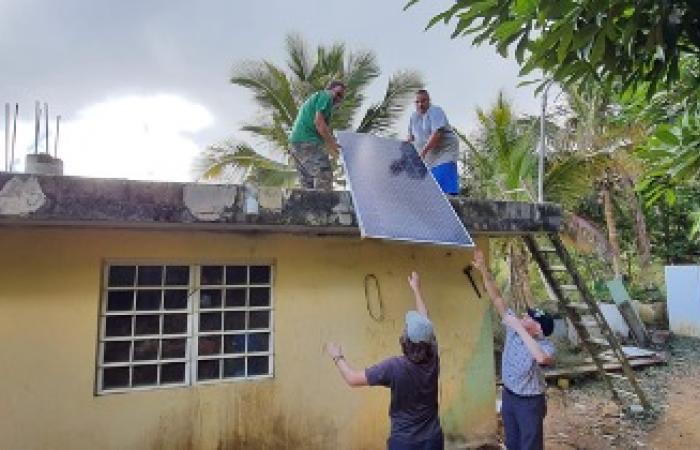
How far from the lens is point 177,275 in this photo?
14.8ft

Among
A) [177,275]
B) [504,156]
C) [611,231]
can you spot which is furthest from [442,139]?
[611,231]

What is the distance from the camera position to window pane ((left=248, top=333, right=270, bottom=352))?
15.6ft

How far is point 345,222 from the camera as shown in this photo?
4.47 m

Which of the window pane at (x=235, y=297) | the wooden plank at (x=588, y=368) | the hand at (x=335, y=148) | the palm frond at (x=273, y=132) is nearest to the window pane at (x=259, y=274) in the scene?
the window pane at (x=235, y=297)

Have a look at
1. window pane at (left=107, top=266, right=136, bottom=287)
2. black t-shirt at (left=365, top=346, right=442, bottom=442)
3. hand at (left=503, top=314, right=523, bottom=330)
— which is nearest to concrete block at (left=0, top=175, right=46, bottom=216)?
window pane at (left=107, top=266, right=136, bottom=287)

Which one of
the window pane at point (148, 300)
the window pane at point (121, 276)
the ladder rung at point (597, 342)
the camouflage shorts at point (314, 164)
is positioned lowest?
the ladder rung at point (597, 342)

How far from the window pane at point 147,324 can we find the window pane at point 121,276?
300 mm

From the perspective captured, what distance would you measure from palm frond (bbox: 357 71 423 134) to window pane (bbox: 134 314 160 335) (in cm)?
930

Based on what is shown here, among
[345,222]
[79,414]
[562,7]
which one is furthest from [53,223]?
[562,7]

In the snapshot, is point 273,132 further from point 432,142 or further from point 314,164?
point 432,142

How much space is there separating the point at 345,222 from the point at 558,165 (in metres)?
7.97

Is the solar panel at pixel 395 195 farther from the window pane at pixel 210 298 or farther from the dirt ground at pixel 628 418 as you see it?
the dirt ground at pixel 628 418

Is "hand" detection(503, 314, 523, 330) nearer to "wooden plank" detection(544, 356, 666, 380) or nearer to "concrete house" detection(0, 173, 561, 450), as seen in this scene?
"concrete house" detection(0, 173, 561, 450)

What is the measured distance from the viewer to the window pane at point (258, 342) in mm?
4743
